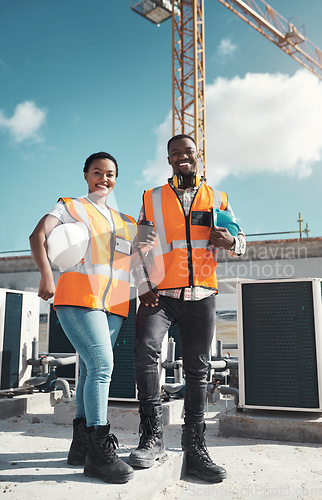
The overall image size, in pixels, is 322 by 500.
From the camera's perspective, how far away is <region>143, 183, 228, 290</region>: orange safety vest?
2490 millimetres

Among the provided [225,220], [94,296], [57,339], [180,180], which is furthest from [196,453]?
[57,339]

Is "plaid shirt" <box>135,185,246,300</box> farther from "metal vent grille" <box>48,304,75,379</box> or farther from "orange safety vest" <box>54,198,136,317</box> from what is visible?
"metal vent grille" <box>48,304,75,379</box>

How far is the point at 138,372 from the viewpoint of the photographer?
2.40 metres

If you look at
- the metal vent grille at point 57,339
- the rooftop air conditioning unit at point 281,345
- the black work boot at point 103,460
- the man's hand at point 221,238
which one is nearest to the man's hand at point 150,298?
the man's hand at point 221,238

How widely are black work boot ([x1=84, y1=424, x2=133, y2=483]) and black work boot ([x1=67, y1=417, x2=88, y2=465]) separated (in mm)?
210

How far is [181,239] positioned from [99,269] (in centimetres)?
54

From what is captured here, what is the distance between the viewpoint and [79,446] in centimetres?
235

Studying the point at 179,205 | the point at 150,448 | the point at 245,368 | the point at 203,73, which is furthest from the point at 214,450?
the point at 203,73

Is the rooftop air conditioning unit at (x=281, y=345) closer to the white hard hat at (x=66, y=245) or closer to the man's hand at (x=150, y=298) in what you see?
the man's hand at (x=150, y=298)

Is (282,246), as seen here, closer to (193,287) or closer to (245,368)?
(245,368)

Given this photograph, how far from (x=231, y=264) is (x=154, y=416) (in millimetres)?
16516

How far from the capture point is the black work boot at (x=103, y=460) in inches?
80.0

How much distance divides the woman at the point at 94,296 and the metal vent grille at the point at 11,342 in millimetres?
2820

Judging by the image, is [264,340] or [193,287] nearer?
[193,287]
